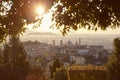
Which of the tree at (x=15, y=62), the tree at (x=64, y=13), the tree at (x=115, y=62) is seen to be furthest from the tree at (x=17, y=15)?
the tree at (x=15, y=62)

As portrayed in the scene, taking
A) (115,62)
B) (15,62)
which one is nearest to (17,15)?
(115,62)

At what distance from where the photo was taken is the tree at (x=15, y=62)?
50.8m

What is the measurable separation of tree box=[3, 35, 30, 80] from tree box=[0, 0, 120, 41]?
3771cm

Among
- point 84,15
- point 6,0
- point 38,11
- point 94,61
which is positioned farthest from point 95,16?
point 94,61

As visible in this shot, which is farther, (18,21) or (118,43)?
(118,43)

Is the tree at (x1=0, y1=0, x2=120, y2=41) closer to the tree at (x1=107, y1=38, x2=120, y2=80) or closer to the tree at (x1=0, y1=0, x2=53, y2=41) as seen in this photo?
the tree at (x1=0, y1=0, x2=53, y2=41)

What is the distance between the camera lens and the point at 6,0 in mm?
10656

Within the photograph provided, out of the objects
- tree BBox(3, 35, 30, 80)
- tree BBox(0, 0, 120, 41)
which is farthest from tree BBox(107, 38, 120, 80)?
tree BBox(0, 0, 120, 41)

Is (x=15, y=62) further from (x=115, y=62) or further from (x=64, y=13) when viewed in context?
(x=64, y=13)

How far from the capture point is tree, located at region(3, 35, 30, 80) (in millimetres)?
50847

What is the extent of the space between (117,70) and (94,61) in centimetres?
6063

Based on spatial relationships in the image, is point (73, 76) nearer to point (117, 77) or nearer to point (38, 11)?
point (38, 11)

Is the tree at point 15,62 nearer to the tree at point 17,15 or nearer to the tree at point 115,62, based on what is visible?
the tree at point 115,62

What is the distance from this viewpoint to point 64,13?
37.5 ft
